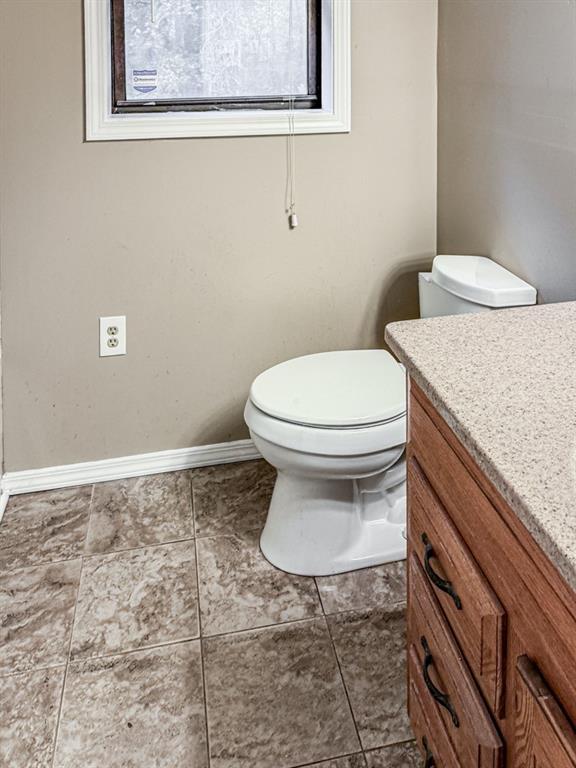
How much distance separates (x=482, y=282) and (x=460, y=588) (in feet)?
3.55

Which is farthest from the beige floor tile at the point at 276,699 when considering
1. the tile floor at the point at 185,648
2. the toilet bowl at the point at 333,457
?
the toilet bowl at the point at 333,457

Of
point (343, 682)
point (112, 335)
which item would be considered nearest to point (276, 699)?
point (343, 682)

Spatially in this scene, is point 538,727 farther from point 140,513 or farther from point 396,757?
point 140,513

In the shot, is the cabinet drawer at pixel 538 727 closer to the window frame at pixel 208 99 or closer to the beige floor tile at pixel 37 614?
the beige floor tile at pixel 37 614

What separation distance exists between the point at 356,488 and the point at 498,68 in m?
1.12

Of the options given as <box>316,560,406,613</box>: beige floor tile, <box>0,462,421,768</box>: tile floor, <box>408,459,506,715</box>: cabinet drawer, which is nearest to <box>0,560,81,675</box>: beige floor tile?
<box>0,462,421,768</box>: tile floor

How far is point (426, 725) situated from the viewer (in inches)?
44.7

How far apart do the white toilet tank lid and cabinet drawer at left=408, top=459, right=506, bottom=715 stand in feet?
2.61

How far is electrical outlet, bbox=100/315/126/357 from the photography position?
220cm

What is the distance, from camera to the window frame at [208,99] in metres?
2.03

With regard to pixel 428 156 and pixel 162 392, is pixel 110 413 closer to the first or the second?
pixel 162 392

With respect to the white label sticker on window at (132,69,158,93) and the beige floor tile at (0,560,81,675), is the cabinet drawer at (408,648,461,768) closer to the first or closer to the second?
the beige floor tile at (0,560,81,675)

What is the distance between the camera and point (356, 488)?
183cm

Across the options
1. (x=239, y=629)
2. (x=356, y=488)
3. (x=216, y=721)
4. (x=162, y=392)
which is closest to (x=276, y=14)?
(x=162, y=392)
